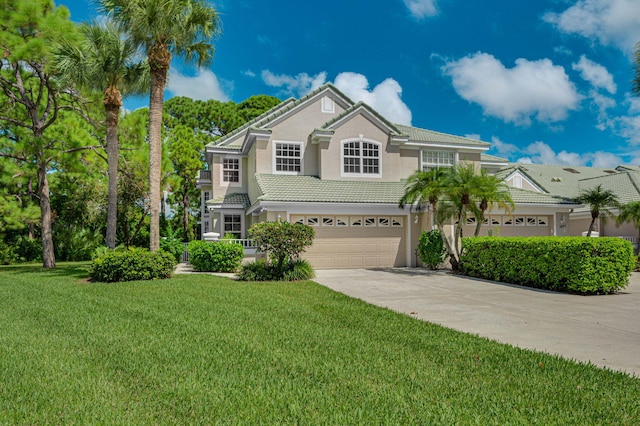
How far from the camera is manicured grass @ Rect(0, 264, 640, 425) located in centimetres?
378

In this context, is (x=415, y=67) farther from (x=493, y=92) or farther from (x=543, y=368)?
(x=543, y=368)

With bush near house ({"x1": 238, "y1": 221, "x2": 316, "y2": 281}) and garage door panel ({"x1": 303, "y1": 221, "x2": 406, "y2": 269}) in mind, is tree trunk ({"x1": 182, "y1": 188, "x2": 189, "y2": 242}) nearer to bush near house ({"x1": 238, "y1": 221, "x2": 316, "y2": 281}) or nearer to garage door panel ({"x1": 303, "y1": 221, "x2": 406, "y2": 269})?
garage door panel ({"x1": 303, "y1": 221, "x2": 406, "y2": 269})

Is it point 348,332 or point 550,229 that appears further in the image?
point 550,229

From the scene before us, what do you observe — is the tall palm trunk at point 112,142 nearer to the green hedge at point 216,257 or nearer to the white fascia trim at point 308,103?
the green hedge at point 216,257

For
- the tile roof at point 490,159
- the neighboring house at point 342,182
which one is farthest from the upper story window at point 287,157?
the tile roof at point 490,159

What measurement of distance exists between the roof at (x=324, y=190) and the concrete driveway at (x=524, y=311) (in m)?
4.15

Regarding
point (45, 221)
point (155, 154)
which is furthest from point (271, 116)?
point (45, 221)

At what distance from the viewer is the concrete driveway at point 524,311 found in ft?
20.0

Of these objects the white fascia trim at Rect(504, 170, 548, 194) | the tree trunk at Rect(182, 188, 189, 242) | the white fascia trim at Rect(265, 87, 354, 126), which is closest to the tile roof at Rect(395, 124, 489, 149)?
the white fascia trim at Rect(504, 170, 548, 194)

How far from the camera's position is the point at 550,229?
20.6 m

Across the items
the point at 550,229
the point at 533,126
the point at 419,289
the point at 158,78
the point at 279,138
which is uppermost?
the point at 533,126

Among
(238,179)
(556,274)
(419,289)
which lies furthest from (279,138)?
(556,274)

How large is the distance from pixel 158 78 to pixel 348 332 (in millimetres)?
13058

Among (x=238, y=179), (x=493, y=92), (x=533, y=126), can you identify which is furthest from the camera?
(x=533, y=126)
